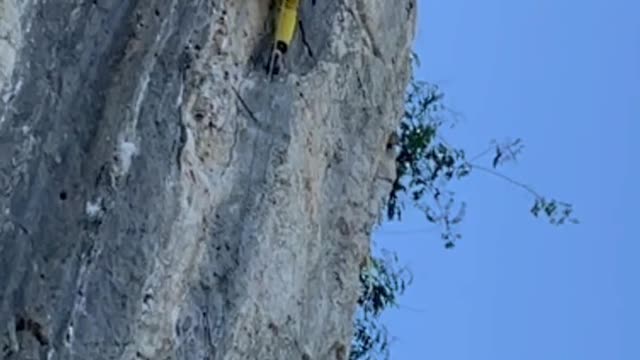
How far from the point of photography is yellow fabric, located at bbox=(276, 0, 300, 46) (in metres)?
3.39

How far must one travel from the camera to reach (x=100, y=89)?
305 cm

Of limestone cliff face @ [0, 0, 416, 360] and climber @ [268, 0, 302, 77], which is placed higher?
climber @ [268, 0, 302, 77]

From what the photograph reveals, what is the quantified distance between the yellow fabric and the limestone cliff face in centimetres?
3

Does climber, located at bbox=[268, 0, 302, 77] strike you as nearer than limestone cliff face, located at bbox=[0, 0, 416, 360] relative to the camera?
No

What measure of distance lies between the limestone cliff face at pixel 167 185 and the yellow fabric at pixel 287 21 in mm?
27

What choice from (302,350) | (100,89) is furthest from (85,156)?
(302,350)

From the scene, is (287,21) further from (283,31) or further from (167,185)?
(167,185)

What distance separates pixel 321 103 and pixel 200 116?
390 mm

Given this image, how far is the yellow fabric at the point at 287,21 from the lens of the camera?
133 inches

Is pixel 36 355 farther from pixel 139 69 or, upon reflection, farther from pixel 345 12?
pixel 345 12

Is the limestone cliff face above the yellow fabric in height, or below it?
below

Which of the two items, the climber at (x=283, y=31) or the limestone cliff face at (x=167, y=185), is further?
the climber at (x=283, y=31)

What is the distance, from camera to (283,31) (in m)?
3.39

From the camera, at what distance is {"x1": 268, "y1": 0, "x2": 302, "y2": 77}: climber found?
131 inches
